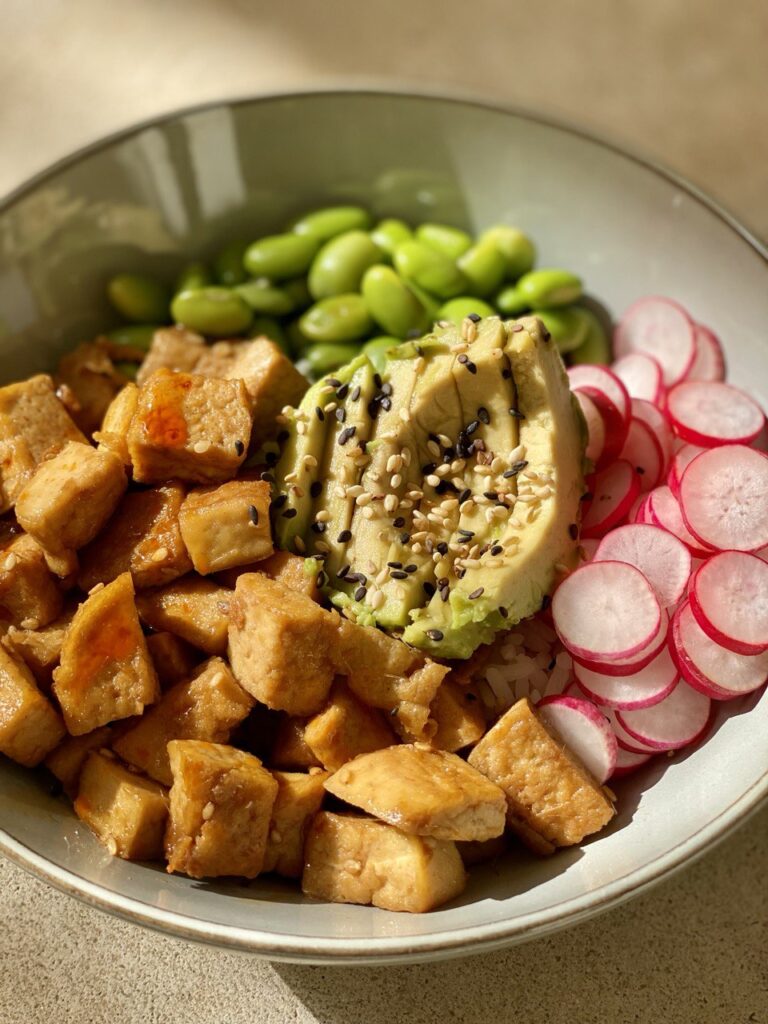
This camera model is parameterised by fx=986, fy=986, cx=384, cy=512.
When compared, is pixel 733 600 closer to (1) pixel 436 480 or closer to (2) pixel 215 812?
(1) pixel 436 480

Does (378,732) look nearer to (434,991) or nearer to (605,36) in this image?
(434,991)

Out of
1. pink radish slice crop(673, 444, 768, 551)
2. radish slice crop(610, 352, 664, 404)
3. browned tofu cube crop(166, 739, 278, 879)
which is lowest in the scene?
browned tofu cube crop(166, 739, 278, 879)

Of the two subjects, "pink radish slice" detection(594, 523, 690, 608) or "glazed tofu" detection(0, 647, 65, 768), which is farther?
"pink radish slice" detection(594, 523, 690, 608)

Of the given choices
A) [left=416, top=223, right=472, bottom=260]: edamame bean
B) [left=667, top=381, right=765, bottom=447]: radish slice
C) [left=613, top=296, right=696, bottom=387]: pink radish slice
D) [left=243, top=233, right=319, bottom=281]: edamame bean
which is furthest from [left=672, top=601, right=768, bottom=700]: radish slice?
[left=243, top=233, right=319, bottom=281]: edamame bean

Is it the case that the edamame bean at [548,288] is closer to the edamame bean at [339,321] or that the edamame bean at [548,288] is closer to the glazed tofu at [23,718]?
the edamame bean at [339,321]

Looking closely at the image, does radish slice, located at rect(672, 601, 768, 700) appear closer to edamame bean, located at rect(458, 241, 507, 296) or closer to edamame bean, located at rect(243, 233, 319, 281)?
edamame bean, located at rect(458, 241, 507, 296)

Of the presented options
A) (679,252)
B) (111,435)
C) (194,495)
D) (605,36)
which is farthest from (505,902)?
(605,36)
